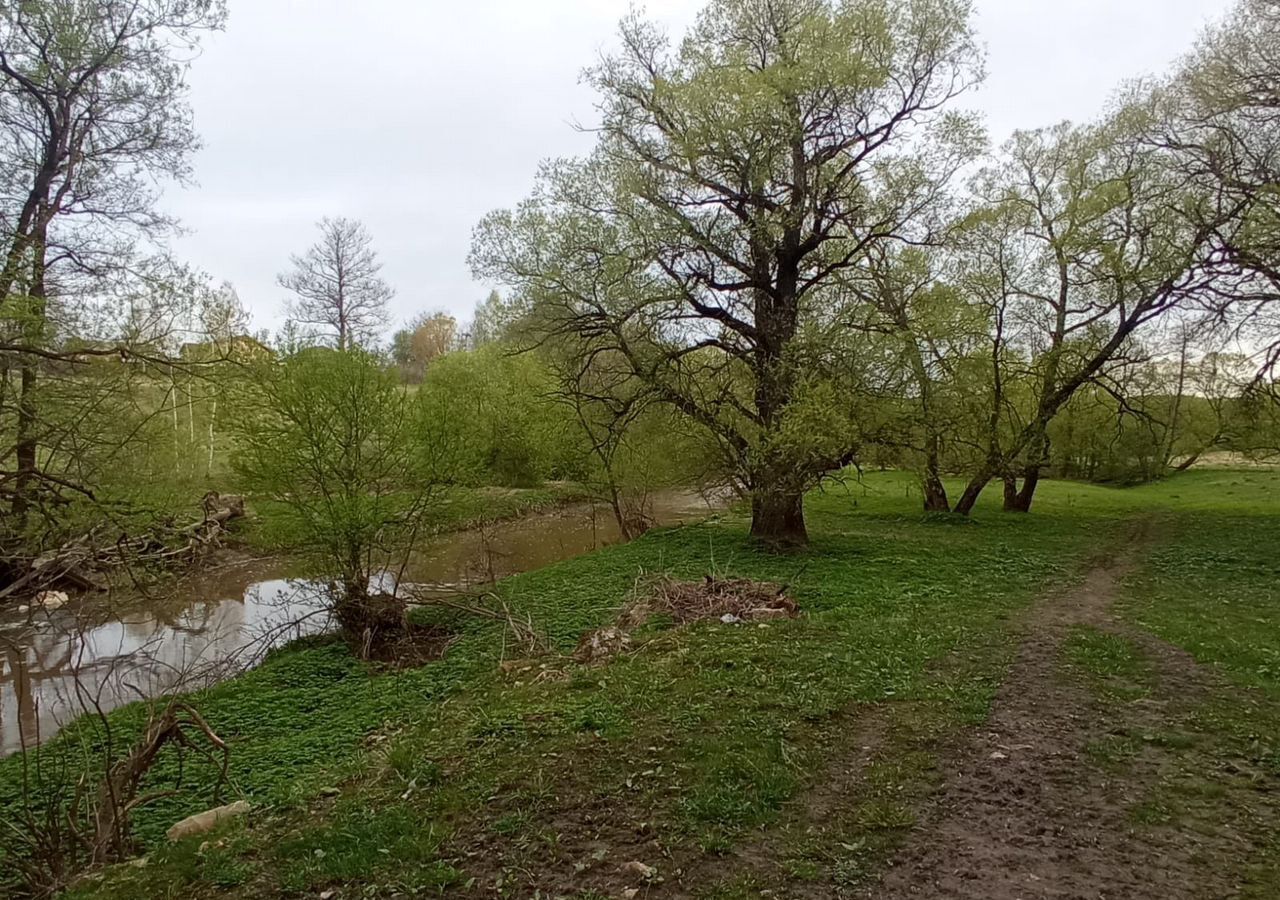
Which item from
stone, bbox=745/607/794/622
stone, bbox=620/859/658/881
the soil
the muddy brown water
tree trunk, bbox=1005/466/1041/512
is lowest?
the muddy brown water

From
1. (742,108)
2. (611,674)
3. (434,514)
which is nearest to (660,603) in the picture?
(611,674)

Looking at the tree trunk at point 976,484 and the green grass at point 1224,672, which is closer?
the green grass at point 1224,672

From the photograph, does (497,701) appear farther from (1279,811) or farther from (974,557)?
(974,557)

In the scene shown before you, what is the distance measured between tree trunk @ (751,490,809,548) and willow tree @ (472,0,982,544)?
4.1 inches

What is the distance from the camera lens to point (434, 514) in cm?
1329

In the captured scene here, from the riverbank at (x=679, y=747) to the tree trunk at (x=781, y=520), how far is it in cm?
450

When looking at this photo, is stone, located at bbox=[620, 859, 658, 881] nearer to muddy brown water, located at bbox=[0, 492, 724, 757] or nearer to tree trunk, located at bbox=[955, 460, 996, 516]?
muddy brown water, located at bbox=[0, 492, 724, 757]

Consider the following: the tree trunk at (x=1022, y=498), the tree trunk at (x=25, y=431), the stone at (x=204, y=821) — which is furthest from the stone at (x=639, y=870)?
the tree trunk at (x=1022, y=498)

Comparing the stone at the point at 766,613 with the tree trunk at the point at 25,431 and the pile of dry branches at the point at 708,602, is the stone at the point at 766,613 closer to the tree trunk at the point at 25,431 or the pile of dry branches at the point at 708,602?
the pile of dry branches at the point at 708,602

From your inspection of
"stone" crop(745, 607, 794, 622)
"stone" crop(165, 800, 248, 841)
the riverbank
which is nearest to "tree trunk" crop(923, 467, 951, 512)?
the riverbank

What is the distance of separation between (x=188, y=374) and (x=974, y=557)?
14.9 meters

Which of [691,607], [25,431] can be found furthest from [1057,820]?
[25,431]

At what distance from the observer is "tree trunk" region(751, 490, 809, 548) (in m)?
16.6

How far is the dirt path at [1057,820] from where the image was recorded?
150 inches
